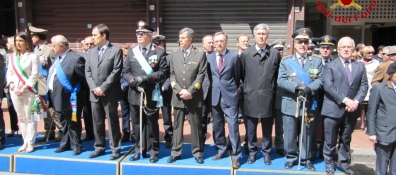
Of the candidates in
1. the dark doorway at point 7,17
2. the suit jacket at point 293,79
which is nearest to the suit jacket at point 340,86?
the suit jacket at point 293,79

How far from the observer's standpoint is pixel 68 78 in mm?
4988

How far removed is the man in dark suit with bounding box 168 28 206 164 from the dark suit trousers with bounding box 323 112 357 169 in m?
1.68

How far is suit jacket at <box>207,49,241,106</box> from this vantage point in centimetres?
471

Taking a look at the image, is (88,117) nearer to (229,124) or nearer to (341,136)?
(229,124)

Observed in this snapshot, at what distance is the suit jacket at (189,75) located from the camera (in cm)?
464

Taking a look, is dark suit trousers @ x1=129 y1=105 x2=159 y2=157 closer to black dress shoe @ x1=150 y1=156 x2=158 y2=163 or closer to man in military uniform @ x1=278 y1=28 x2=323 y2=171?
black dress shoe @ x1=150 y1=156 x2=158 y2=163

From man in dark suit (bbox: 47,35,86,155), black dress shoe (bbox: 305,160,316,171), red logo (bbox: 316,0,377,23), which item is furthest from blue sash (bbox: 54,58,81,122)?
red logo (bbox: 316,0,377,23)

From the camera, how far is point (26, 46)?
204 inches

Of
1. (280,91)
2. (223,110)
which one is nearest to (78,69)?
(223,110)

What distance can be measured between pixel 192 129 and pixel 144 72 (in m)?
1.03

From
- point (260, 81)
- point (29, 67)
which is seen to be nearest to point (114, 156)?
point (29, 67)

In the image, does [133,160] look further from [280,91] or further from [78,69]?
[280,91]

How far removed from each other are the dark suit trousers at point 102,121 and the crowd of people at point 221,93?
0.01m

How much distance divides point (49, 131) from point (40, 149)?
58cm
